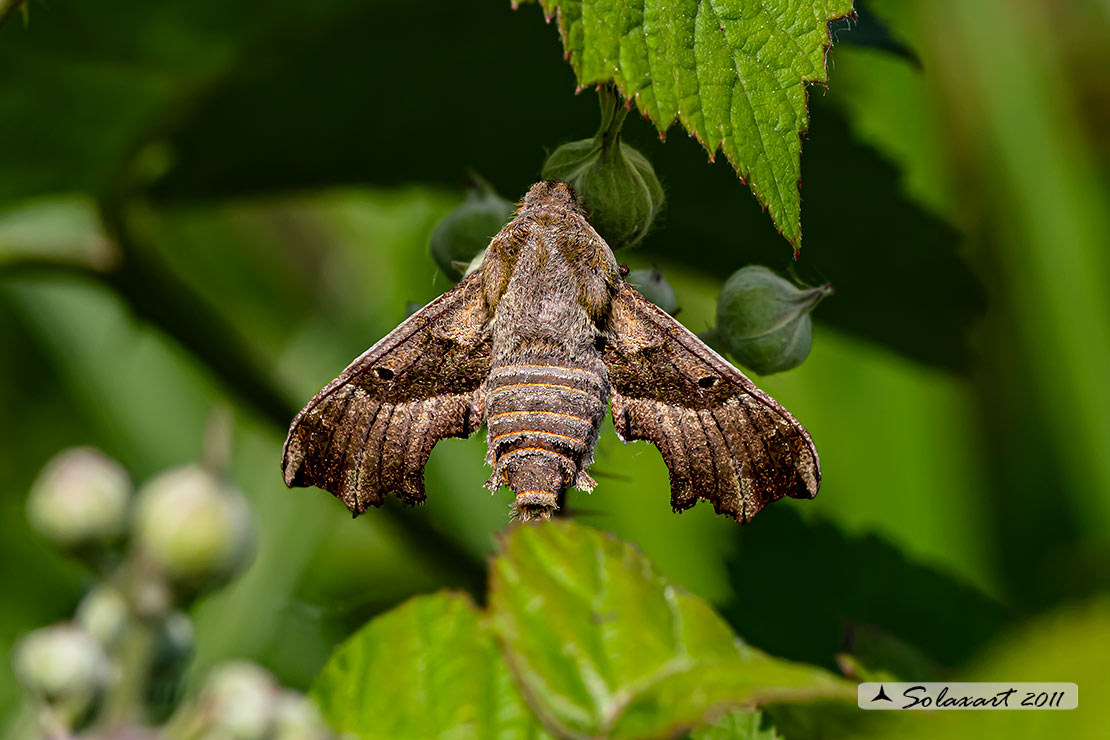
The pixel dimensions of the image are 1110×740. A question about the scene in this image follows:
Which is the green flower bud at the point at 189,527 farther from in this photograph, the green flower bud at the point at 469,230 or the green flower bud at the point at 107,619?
the green flower bud at the point at 469,230

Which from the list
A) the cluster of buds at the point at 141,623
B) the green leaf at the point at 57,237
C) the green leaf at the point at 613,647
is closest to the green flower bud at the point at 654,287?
the green leaf at the point at 613,647

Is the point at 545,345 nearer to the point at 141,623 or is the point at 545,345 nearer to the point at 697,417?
the point at 697,417

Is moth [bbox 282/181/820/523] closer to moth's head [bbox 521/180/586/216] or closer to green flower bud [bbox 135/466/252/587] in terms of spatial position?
moth's head [bbox 521/180/586/216]

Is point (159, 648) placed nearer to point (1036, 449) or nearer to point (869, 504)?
point (869, 504)

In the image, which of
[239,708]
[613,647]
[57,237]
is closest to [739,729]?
[613,647]

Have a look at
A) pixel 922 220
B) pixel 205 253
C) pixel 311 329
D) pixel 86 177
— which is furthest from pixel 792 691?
pixel 205 253
